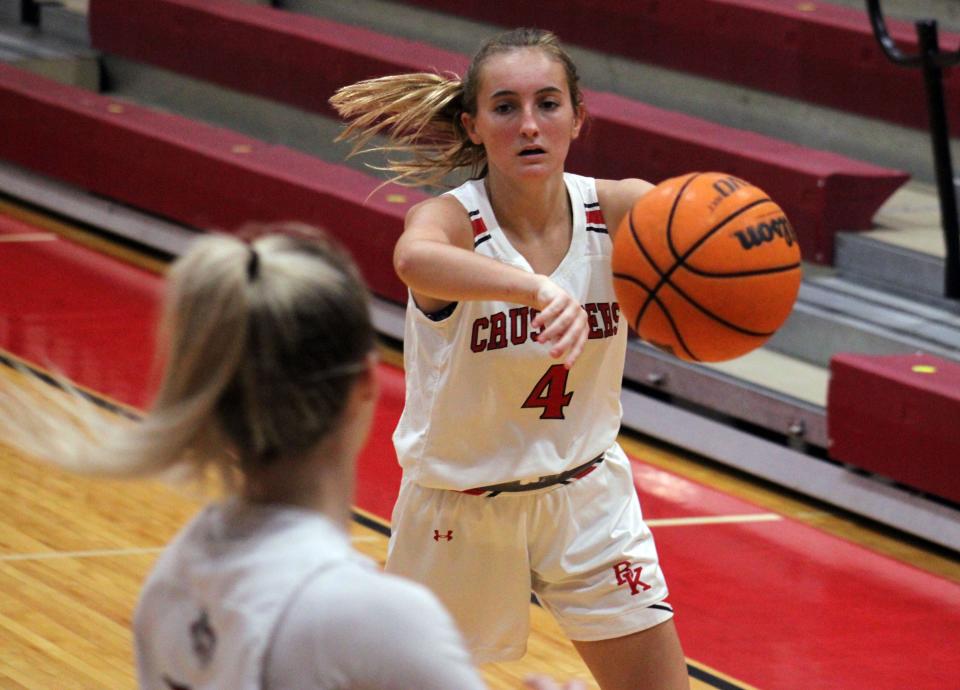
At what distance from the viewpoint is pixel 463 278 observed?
2.68m

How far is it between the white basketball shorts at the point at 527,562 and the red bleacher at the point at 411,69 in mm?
3494

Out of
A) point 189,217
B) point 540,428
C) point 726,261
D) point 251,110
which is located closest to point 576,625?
point 540,428

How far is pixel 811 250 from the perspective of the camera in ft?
20.9

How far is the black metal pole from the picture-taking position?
18.5ft

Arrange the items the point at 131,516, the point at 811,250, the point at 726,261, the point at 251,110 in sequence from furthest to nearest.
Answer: the point at 251,110 → the point at 811,250 → the point at 131,516 → the point at 726,261

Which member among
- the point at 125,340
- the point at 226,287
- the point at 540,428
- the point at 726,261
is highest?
the point at 226,287

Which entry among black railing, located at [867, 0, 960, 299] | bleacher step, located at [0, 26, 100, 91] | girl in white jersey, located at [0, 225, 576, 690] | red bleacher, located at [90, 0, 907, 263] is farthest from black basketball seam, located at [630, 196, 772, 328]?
bleacher step, located at [0, 26, 100, 91]

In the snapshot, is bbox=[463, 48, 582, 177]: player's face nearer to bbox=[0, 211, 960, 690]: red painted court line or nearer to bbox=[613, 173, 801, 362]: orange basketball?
bbox=[613, 173, 801, 362]: orange basketball

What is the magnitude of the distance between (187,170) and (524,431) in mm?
5060

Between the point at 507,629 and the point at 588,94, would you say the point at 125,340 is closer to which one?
the point at 588,94

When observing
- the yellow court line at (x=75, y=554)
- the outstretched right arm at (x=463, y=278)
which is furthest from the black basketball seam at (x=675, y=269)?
the yellow court line at (x=75, y=554)

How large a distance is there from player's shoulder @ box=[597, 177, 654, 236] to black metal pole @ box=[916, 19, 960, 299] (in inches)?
114

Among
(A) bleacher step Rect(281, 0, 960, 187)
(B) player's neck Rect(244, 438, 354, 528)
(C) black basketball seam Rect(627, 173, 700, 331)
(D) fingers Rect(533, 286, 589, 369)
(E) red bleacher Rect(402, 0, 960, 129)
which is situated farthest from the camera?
(A) bleacher step Rect(281, 0, 960, 187)

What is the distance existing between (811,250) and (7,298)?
336 centimetres
